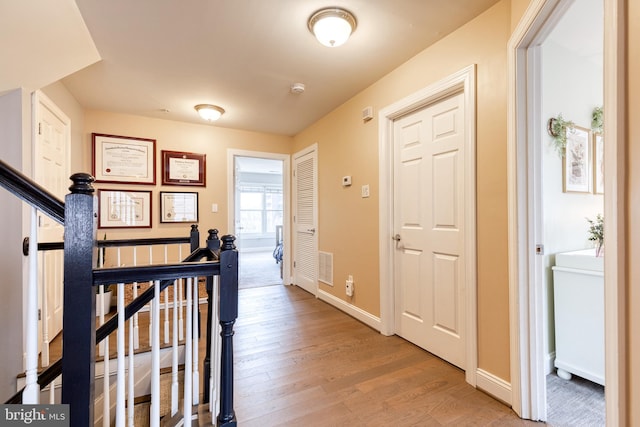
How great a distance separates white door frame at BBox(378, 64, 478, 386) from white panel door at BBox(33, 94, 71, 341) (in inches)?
109

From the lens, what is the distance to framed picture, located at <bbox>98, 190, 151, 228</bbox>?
3406mm

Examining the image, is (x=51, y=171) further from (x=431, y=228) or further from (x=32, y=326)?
(x=431, y=228)

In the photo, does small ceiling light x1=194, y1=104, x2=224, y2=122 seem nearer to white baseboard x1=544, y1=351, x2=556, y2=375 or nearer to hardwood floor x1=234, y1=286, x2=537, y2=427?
hardwood floor x1=234, y1=286, x2=537, y2=427

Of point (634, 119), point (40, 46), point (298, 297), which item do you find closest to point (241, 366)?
point (298, 297)

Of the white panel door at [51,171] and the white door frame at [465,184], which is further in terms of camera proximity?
the white panel door at [51,171]

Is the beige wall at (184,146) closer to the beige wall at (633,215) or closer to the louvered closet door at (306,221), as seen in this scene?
the louvered closet door at (306,221)

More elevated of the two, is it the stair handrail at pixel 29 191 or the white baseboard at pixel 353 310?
the stair handrail at pixel 29 191

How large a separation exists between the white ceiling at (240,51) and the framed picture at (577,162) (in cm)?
127

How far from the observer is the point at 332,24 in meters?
1.80

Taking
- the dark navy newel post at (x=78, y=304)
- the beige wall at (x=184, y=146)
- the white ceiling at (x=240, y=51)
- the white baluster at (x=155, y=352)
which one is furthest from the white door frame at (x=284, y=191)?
the dark navy newel post at (x=78, y=304)

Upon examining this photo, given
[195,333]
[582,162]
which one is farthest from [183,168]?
[582,162]

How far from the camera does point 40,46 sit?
6.11 ft

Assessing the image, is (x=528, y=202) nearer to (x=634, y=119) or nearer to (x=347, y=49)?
Result: (x=634, y=119)

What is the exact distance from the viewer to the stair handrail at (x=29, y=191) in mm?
869
